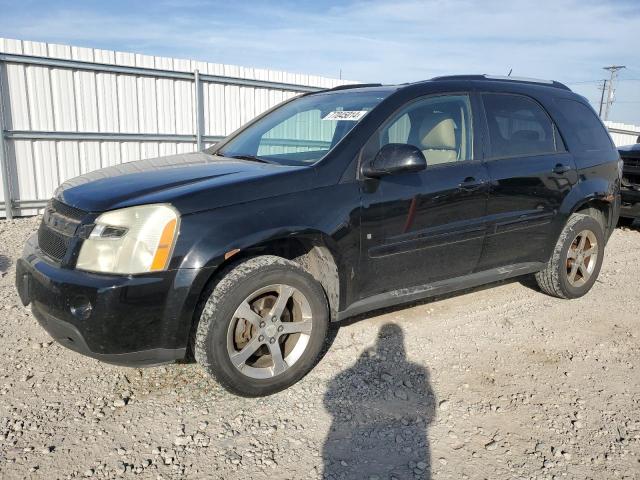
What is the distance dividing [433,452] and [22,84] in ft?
25.0

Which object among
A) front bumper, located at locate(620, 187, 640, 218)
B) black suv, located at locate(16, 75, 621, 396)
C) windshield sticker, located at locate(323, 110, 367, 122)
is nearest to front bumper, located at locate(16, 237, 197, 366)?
black suv, located at locate(16, 75, 621, 396)

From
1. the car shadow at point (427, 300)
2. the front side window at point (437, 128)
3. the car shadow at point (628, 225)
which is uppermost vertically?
the front side window at point (437, 128)

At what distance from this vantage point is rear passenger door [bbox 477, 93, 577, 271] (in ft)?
12.6

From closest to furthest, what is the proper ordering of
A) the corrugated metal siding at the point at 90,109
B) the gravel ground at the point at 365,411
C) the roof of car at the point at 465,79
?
1. the gravel ground at the point at 365,411
2. the roof of car at the point at 465,79
3. the corrugated metal siding at the point at 90,109

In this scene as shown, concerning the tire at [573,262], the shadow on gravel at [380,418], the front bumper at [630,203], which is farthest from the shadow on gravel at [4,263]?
the front bumper at [630,203]

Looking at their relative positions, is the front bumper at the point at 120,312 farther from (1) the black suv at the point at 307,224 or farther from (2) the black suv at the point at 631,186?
(2) the black suv at the point at 631,186

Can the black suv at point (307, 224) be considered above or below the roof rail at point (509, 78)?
below

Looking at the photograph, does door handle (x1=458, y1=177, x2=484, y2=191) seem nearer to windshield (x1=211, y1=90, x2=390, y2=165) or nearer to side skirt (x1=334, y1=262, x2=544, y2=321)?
side skirt (x1=334, y1=262, x2=544, y2=321)

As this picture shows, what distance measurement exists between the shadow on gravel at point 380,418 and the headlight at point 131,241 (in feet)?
4.09

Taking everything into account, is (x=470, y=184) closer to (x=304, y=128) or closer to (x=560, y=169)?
(x=560, y=169)

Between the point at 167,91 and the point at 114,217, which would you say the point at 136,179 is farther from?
the point at 167,91

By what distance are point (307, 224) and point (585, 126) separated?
121 inches

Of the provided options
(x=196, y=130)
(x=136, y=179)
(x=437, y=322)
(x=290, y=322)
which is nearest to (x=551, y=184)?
(x=437, y=322)

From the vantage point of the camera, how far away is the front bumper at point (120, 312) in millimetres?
2510
